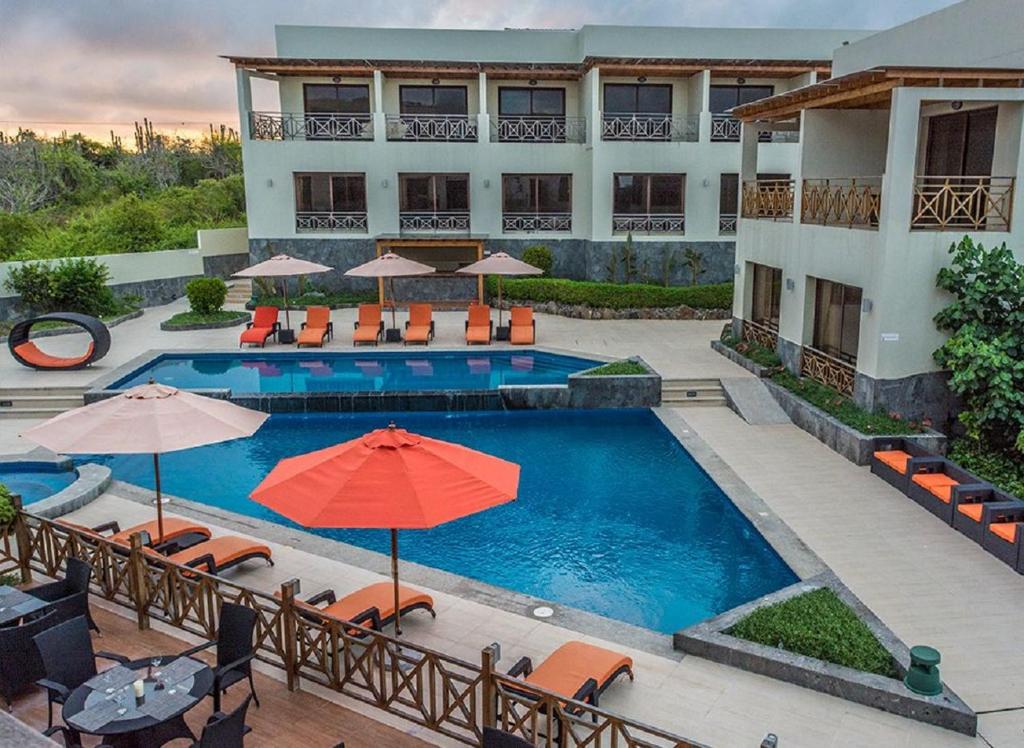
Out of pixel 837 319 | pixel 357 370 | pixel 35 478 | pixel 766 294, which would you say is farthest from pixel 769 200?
pixel 35 478

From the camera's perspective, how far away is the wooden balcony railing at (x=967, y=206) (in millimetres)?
13945

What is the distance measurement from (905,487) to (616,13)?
110 ft

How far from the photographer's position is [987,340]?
13.3 metres

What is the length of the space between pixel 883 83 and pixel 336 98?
2136 cm

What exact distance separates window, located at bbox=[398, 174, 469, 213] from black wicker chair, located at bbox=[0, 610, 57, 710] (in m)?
24.3

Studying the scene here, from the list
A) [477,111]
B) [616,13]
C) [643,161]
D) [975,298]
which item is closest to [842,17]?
[616,13]

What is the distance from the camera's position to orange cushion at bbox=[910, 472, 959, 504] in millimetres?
11734

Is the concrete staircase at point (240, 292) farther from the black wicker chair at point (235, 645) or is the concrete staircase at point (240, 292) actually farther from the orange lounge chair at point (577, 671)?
the orange lounge chair at point (577, 671)

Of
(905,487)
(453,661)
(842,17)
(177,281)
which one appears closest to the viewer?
(453,661)

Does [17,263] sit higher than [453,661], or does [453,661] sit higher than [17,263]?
[17,263]

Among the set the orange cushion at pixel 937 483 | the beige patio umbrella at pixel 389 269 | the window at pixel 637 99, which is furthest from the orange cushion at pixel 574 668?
the window at pixel 637 99

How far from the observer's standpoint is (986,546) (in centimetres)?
1059

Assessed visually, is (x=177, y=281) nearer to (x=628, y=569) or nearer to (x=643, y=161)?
(x=643, y=161)

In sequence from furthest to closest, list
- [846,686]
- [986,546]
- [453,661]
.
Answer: [986,546] < [846,686] < [453,661]
